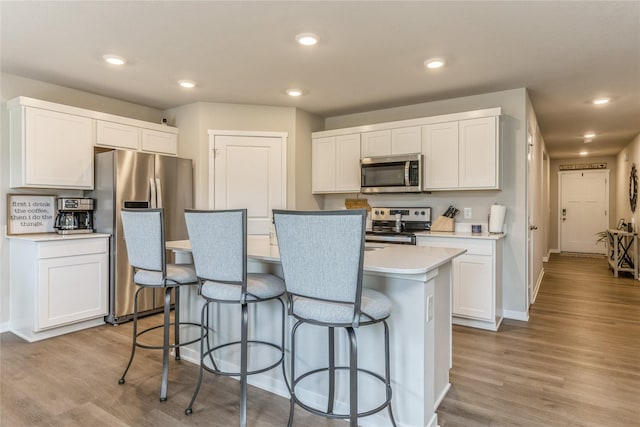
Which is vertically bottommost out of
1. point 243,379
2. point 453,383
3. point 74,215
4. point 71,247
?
point 453,383

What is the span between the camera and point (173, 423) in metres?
1.98

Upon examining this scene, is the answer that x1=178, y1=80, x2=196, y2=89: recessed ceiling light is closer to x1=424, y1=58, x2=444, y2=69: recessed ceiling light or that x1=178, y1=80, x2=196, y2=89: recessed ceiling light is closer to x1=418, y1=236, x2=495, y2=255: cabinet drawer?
x1=424, y1=58, x2=444, y2=69: recessed ceiling light

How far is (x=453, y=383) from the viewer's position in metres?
2.41

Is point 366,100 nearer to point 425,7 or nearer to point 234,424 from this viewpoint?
point 425,7

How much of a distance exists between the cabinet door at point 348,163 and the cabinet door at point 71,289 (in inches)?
106

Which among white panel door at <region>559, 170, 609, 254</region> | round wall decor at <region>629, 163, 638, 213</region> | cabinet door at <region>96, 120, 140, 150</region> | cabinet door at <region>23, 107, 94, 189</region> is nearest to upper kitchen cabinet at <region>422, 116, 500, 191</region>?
cabinet door at <region>96, 120, 140, 150</region>

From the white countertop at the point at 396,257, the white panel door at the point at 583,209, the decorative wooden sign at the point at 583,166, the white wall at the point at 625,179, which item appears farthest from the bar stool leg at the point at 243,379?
the decorative wooden sign at the point at 583,166

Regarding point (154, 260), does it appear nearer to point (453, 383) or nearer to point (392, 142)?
point (453, 383)

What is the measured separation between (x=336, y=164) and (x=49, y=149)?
2.95 meters

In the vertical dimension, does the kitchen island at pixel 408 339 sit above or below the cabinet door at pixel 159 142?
below

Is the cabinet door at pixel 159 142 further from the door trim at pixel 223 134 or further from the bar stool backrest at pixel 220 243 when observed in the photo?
the bar stool backrest at pixel 220 243

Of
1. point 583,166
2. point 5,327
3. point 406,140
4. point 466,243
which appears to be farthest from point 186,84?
point 583,166

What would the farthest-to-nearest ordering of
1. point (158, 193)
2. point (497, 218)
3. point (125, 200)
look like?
point (158, 193) → point (497, 218) → point (125, 200)

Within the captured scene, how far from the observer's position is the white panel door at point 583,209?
334 inches
